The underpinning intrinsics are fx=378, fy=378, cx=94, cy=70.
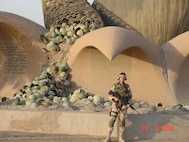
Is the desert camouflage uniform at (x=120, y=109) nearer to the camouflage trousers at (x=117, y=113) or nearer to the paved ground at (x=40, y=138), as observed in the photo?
→ the camouflage trousers at (x=117, y=113)

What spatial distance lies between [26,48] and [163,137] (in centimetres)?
518

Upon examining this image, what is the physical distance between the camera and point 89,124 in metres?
5.86

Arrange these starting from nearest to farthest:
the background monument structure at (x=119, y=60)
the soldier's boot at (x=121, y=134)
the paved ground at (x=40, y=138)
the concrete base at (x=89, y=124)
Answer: the paved ground at (x=40, y=138) < the soldier's boot at (x=121, y=134) < the concrete base at (x=89, y=124) < the background monument structure at (x=119, y=60)

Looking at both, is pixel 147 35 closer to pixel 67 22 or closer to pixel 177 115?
pixel 67 22

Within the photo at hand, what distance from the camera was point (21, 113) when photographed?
615 centimetres

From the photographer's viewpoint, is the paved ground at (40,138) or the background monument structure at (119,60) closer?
the paved ground at (40,138)

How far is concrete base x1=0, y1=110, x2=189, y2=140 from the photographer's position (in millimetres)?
5827

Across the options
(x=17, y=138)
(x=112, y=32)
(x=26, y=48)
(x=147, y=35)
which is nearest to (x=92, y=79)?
(x=112, y=32)

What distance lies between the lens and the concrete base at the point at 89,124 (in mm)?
5827
